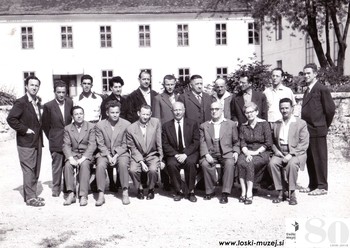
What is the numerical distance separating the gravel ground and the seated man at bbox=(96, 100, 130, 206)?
55 centimetres

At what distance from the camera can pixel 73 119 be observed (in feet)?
25.0

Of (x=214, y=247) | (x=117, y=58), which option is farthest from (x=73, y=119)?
(x=117, y=58)

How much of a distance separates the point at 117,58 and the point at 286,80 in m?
19.1

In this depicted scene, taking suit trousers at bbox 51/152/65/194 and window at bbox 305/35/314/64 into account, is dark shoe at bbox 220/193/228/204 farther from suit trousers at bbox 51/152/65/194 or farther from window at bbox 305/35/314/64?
window at bbox 305/35/314/64

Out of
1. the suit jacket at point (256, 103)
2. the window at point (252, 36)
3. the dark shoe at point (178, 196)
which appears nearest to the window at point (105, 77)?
the window at point (252, 36)

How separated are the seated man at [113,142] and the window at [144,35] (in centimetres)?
2439

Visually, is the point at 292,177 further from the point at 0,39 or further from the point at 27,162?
the point at 0,39

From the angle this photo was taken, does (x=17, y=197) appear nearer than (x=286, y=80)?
Yes

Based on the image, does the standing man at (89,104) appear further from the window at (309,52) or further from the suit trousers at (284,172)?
the window at (309,52)

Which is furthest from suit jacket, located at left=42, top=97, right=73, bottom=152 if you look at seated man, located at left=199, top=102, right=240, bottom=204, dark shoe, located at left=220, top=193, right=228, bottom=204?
dark shoe, located at left=220, top=193, right=228, bottom=204

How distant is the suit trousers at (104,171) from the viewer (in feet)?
23.1

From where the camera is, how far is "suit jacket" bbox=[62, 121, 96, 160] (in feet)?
24.2

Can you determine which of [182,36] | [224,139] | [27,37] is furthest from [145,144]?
[27,37]

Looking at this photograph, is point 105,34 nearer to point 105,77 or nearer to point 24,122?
point 105,77
